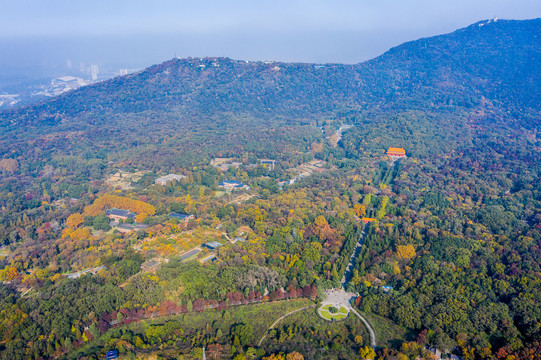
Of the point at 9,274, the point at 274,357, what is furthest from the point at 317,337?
the point at 9,274

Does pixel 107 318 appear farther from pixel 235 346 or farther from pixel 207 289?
pixel 235 346

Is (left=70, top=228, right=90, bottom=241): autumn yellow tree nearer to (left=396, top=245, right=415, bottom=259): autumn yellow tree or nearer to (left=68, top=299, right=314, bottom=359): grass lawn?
→ (left=68, top=299, right=314, bottom=359): grass lawn

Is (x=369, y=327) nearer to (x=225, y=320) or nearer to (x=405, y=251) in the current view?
(x=405, y=251)

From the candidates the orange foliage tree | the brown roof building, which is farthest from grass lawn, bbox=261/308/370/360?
the brown roof building

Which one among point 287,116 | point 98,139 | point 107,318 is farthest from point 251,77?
point 107,318

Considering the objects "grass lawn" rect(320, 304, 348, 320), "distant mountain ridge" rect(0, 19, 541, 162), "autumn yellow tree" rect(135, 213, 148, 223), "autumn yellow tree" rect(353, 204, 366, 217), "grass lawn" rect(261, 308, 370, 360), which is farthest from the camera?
"distant mountain ridge" rect(0, 19, 541, 162)

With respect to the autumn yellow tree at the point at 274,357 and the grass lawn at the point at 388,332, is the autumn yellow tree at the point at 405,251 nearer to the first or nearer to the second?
the grass lawn at the point at 388,332

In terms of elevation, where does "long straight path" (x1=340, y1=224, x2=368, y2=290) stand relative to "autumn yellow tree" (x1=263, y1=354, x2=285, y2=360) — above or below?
below
